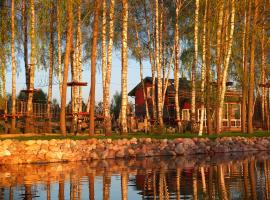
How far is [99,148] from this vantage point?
A: 18203mm

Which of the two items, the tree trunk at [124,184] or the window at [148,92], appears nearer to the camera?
the tree trunk at [124,184]

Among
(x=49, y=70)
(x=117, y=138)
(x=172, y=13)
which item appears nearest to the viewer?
(x=117, y=138)

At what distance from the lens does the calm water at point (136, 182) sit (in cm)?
915

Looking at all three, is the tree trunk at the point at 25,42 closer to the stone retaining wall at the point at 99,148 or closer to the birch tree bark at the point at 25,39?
the birch tree bark at the point at 25,39

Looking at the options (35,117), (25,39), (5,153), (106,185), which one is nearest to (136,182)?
(106,185)

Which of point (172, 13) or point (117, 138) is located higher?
point (172, 13)

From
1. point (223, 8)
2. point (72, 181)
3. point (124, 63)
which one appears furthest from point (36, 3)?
point (72, 181)

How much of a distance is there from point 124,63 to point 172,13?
43.0 feet

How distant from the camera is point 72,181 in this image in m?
11.3

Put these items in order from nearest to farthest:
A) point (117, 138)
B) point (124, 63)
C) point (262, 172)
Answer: point (262, 172), point (117, 138), point (124, 63)

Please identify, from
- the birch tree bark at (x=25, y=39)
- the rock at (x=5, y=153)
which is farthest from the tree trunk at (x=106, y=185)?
the birch tree bark at (x=25, y=39)

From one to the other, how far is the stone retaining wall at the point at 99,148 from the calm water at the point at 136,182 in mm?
1556

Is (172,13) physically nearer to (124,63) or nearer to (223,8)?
(223,8)

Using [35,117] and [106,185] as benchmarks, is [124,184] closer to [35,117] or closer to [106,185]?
[106,185]
